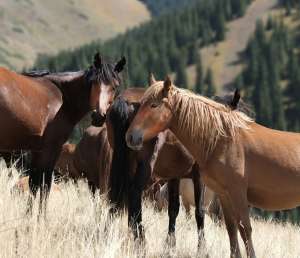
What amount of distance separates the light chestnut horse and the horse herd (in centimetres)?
1

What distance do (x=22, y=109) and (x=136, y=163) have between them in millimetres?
1560

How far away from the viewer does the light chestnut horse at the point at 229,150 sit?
529 centimetres

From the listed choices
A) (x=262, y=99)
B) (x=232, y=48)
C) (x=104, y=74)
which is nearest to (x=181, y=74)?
(x=232, y=48)

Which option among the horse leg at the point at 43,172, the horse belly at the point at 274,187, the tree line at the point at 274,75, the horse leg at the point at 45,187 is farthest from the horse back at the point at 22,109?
the tree line at the point at 274,75

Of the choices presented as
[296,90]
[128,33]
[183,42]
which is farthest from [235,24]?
[296,90]

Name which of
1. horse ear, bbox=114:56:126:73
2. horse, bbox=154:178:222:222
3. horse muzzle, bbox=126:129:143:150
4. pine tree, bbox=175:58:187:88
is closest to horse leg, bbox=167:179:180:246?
horse ear, bbox=114:56:126:73

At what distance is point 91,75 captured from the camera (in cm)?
644

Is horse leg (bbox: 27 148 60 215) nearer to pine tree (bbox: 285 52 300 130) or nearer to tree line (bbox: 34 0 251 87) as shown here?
pine tree (bbox: 285 52 300 130)

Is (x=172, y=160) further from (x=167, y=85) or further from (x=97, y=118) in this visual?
(x=167, y=85)

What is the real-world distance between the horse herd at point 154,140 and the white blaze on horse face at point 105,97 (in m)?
0.01

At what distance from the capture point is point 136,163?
661 cm

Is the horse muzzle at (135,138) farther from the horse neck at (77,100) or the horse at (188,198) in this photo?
the horse at (188,198)

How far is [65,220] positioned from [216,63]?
14186cm

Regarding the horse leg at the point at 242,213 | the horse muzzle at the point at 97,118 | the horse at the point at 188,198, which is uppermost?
the horse muzzle at the point at 97,118
